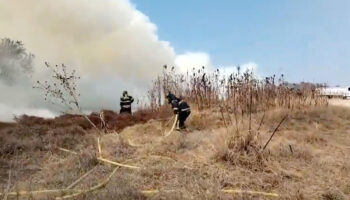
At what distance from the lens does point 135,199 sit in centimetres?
677

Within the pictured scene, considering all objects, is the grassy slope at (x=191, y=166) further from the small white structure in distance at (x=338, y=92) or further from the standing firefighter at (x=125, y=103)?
the small white structure in distance at (x=338, y=92)

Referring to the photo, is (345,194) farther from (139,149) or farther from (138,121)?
(138,121)

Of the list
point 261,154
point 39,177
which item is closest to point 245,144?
point 261,154

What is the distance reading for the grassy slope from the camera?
7.40 meters

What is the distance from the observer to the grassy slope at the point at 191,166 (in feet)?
24.3

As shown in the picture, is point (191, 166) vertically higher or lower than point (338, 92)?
lower

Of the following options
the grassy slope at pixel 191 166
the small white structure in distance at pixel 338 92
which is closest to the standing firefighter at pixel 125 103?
the grassy slope at pixel 191 166

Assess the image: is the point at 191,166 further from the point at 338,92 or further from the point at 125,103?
the point at 338,92

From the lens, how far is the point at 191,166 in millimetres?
8430

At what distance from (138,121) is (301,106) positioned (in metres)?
6.08

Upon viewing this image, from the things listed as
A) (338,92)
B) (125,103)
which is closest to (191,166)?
(125,103)

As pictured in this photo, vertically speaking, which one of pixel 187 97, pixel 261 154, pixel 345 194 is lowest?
pixel 345 194

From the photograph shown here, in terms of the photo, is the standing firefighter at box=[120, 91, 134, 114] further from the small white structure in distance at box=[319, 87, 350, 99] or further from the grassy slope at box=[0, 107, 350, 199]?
the small white structure in distance at box=[319, 87, 350, 99]

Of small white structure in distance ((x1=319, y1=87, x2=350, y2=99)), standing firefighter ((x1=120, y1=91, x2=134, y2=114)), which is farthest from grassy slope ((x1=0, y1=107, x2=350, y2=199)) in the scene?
small white structure in distance ((x1=319, y1=87, x2=350, y2=99))
